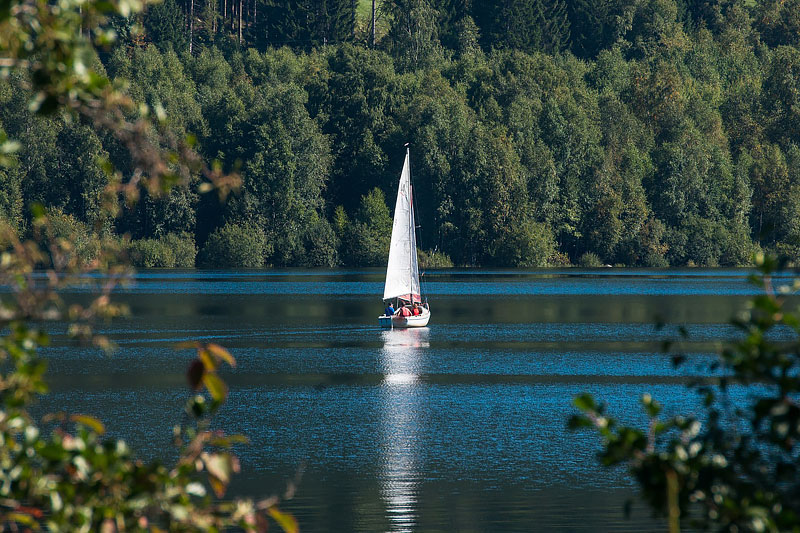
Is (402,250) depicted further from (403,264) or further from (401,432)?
(401,432)

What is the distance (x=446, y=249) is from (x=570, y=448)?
10473 centimetres

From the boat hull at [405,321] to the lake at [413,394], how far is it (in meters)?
0.51

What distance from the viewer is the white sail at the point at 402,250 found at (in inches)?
2522

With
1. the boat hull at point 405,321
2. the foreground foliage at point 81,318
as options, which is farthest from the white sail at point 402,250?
the foreground foliage at point 81,318

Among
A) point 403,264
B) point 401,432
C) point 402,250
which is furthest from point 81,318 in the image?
point 402,250

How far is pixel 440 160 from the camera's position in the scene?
12900 cm

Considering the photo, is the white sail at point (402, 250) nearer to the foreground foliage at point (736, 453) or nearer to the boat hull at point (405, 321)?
the boat hull at point (405, 321)

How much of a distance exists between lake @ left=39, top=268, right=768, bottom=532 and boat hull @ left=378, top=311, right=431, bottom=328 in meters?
0.51

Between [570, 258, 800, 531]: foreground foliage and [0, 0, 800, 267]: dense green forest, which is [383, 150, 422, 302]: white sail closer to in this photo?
→ [0, 0, 800, 267]: dense green forest

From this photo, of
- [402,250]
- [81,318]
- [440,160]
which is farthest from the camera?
[440,160]

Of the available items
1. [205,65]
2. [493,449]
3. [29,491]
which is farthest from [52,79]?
[205,65]

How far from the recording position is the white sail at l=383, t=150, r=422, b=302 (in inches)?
2522

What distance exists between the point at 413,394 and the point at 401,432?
8.25 meters

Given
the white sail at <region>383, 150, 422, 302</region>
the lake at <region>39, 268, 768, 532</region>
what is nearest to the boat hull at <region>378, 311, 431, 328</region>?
the lake at <region>39, 268, 768, 532</region>
